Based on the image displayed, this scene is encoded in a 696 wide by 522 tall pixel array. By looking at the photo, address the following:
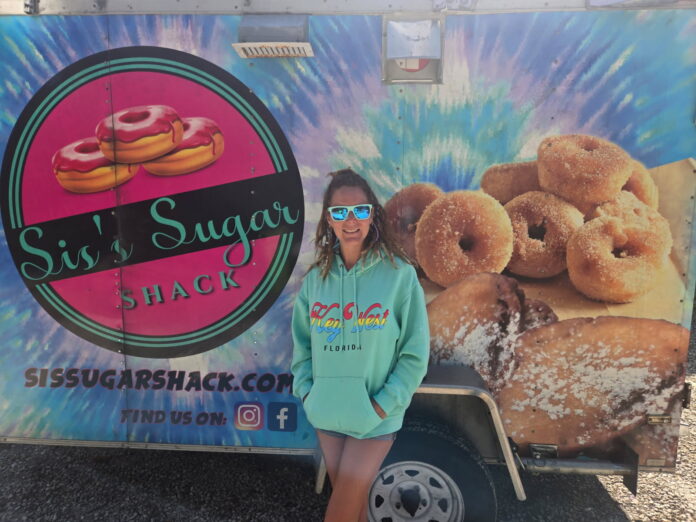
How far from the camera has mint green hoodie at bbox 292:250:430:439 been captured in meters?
1.64

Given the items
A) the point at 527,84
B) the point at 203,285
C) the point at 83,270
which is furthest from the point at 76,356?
the point at 527,84

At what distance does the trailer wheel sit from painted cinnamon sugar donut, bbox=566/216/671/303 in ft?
3.50

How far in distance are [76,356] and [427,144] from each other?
2287 mm

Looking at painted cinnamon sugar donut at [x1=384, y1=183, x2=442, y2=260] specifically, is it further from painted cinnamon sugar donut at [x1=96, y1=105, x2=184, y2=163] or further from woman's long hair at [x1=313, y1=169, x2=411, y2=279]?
painted cinnamon sugar donut at [x1=96, y1=105, x2=184, y2=163]

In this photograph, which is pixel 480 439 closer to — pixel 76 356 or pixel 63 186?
pixel 76 356

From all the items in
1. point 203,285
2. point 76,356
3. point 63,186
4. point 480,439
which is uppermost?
point 63,186

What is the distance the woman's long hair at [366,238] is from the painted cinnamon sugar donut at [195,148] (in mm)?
913

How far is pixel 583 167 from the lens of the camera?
222 cm

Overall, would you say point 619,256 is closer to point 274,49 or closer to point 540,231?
point 540,231

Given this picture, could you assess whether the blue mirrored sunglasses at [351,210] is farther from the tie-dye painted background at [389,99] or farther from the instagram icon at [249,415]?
the instagram icon at [249,415]

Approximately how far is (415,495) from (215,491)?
1368 millimetres

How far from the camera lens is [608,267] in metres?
2.21

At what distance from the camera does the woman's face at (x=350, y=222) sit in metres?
1.70

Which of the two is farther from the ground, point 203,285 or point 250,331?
point 203,285
